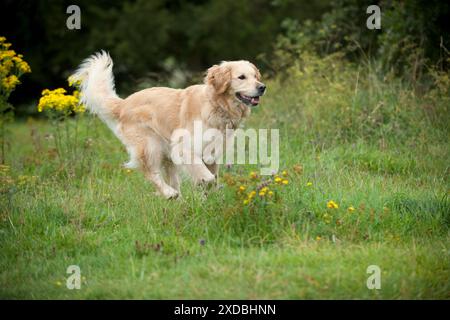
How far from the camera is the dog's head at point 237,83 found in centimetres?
589

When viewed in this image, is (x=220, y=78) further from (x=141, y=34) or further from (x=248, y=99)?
(x=141, y=34)

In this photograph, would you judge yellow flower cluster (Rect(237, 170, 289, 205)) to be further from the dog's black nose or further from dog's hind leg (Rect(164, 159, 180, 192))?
dog's hind leg (Rect(164, 159, 180, 192))

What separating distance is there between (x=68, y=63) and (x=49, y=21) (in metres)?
2.19

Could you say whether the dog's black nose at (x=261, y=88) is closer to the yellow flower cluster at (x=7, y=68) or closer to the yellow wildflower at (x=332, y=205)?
the yellow wildflower at (x=332, y=205)

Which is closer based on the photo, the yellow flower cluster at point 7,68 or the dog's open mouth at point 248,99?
the dog's open mouth at point 248,99

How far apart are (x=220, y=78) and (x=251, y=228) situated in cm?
192

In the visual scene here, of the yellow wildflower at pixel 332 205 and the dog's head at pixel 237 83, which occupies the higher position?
the dog's head at pixel 237 83

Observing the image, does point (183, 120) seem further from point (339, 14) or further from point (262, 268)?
point (339, 14)

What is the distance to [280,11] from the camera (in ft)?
68.4

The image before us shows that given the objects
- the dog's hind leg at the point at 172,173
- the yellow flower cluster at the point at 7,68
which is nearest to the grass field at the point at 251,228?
the dog's hind leg at the point at 172,173

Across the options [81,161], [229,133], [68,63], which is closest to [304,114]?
[229,133]

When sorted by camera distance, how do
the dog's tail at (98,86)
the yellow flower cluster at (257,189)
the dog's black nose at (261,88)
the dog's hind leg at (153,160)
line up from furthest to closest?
the dog's tail at (98,86), the dog's hind leg at (153,160), the dog's black nose at (261,88), the yellow flower cluster at (257,189)

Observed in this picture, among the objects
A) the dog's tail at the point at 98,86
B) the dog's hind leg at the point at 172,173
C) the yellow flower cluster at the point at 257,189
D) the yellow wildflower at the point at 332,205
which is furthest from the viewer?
→ the dog's tail at the point at 98,86

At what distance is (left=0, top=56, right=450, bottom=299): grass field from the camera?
3908 millimetres
